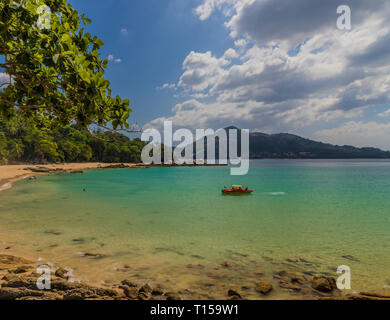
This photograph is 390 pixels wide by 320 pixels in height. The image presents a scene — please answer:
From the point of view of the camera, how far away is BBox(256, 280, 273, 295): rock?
629 centimetres

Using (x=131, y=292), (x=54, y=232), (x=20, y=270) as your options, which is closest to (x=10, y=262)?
(x=20, y=270)

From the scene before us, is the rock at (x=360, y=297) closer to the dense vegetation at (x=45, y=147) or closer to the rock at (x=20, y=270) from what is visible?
the rock at (x=20, y=270)

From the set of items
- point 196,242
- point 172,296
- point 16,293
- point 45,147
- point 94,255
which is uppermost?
point 45,147

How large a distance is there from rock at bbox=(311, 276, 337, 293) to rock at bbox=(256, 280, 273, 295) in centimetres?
132

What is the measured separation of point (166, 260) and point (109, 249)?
2803 millimetres

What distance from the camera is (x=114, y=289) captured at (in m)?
6.07

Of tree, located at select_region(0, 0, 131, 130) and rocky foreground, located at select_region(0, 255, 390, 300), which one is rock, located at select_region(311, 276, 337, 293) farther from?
tree, located at select_region(0, 0, 131, 130)

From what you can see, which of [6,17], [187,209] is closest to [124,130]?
[6,17]

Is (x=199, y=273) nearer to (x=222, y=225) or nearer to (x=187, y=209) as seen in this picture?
(x=222, y=225)

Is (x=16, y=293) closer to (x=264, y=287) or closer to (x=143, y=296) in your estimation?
(x=143, y=296)

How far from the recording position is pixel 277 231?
44.7ft

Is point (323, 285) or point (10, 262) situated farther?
point (10, 262)

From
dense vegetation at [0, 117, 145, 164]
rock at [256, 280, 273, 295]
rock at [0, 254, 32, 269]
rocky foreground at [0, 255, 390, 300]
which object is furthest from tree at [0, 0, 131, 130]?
dense vegetation at [0, 117, 145, 164]

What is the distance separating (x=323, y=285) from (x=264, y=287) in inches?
68.7
